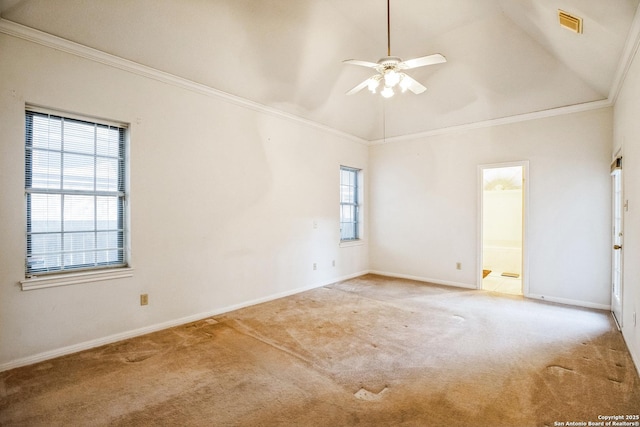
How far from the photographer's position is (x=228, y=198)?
13.8ft

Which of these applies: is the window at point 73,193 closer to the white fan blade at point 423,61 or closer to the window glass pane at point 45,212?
the window glass pane at point 45,212

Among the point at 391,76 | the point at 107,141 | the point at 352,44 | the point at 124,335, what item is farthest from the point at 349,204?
the point at 124,335

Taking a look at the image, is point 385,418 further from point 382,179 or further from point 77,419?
point 382,179

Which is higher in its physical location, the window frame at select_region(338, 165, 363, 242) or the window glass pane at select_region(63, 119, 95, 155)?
the window glass pane at select_region(63, 119, 95, 155)

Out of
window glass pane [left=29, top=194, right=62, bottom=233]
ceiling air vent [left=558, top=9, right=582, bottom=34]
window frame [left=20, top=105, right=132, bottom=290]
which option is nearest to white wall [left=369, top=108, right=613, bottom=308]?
ceiling air vent [left=558, top=9, right=582, bottom=34]

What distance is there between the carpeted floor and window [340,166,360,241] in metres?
2.56

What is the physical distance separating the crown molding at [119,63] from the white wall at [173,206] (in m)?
0.06

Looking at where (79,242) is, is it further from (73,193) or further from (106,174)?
(106,174)

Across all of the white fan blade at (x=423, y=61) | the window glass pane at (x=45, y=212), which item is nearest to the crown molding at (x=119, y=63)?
the window glass pane at (x=45, y=212)

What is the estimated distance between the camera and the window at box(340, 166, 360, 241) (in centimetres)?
627

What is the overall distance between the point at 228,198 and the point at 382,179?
11.3ft

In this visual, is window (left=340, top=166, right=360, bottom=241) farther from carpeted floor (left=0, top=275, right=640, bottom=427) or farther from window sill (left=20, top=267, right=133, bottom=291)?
window sill (left=20, top=267, right=133, bottom=291)

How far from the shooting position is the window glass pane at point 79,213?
3.04m

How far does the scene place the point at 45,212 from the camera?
9.57 feet
